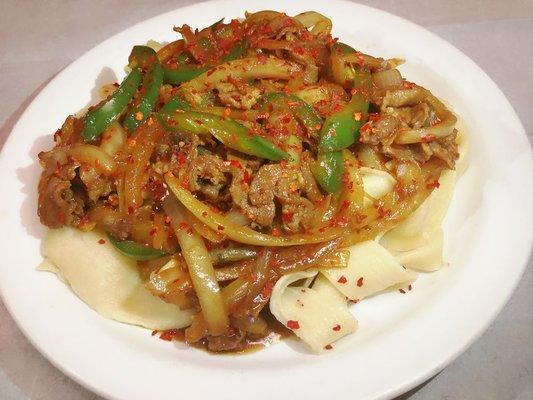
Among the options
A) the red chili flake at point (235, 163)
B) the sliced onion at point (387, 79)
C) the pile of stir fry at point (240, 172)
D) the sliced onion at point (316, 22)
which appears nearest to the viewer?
the pile of stir fry at point (240, 172)

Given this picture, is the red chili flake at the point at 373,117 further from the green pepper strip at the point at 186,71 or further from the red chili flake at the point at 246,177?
the green pepper strip at the point at 186,71

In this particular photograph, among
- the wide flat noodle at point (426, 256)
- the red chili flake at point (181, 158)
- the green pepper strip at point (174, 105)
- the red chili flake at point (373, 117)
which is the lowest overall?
the wide flat noodle at point (426, 256)

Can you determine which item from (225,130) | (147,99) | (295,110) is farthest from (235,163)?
(147,99)

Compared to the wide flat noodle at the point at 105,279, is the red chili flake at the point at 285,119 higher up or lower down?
higher up

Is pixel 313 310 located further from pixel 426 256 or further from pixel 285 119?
pixel 285 119

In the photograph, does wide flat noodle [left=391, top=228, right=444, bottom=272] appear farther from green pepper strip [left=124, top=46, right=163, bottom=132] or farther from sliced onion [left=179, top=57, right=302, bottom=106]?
green pepper strip [left=124, top=46, right=163, bottom=132]

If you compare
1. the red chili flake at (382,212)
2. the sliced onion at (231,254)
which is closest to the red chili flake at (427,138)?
the red chili flake at (382,212)

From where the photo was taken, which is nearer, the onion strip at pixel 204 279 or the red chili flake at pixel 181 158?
the onion strip at pixel 204 279

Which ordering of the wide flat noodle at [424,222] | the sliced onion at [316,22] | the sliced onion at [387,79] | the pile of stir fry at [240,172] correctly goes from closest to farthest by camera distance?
the pile of stir fry at [240,172] → the wide flat noodle at [424,222] → the sliced onion at [387,79] → the sliced onion at [316,22]
